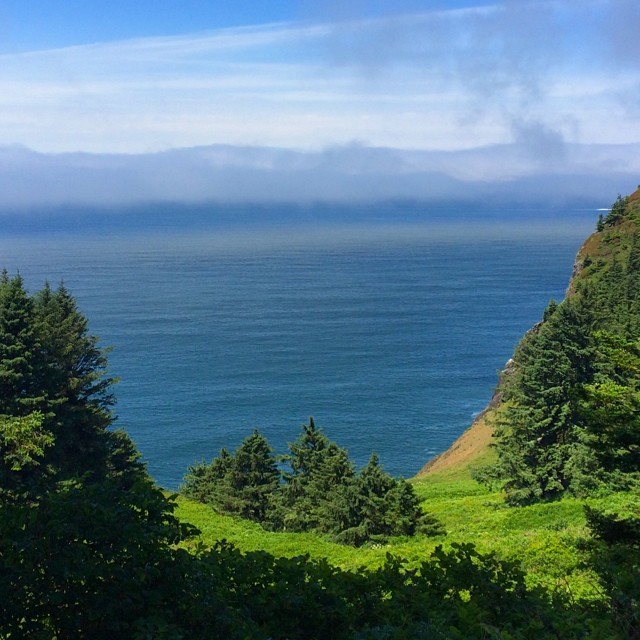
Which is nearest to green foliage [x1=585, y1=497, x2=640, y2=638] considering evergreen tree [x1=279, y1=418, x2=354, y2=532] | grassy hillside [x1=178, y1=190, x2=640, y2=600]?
grassy hillside [x1=178, y1=190, x2=640, y2=600]

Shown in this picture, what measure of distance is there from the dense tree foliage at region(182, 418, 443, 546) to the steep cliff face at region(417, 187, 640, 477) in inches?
364

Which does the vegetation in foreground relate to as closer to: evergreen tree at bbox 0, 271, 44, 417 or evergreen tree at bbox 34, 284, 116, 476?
evergreen tree at bbox 34, 284, 116, 476

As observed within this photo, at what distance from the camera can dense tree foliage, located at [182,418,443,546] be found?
24.2m

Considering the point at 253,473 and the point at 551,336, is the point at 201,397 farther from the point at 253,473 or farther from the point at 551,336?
the point at 551,336

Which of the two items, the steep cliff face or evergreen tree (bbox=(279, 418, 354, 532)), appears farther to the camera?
the steep cliff face

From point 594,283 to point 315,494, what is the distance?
44.3m

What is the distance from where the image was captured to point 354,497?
24.7 metres

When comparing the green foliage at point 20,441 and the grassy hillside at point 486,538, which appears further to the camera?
the green foliage at point 20,441

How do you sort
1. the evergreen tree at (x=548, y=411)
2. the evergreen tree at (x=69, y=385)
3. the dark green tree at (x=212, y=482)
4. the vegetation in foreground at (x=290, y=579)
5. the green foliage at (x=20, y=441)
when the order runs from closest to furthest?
the vegetation in foreground at (x=290, y=579), the green foliage at (x=20, y=441), the evergreen tree at (x=69, y=385), the evergreen tree at (x=548, y=411), the dark green tree at (x=212, y=482)

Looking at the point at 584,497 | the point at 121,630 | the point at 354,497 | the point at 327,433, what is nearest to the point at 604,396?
the point at 121,630

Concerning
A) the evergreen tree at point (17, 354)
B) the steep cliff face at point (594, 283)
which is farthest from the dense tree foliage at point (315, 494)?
the evergreen tree at point (17, 354)

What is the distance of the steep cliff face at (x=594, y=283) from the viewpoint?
4441cm

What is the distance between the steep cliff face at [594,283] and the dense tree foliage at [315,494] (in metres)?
9.24

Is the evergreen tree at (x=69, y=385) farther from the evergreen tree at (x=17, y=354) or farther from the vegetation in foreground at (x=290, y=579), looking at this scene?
the vegetation in foreground at (x=290, y=579)
